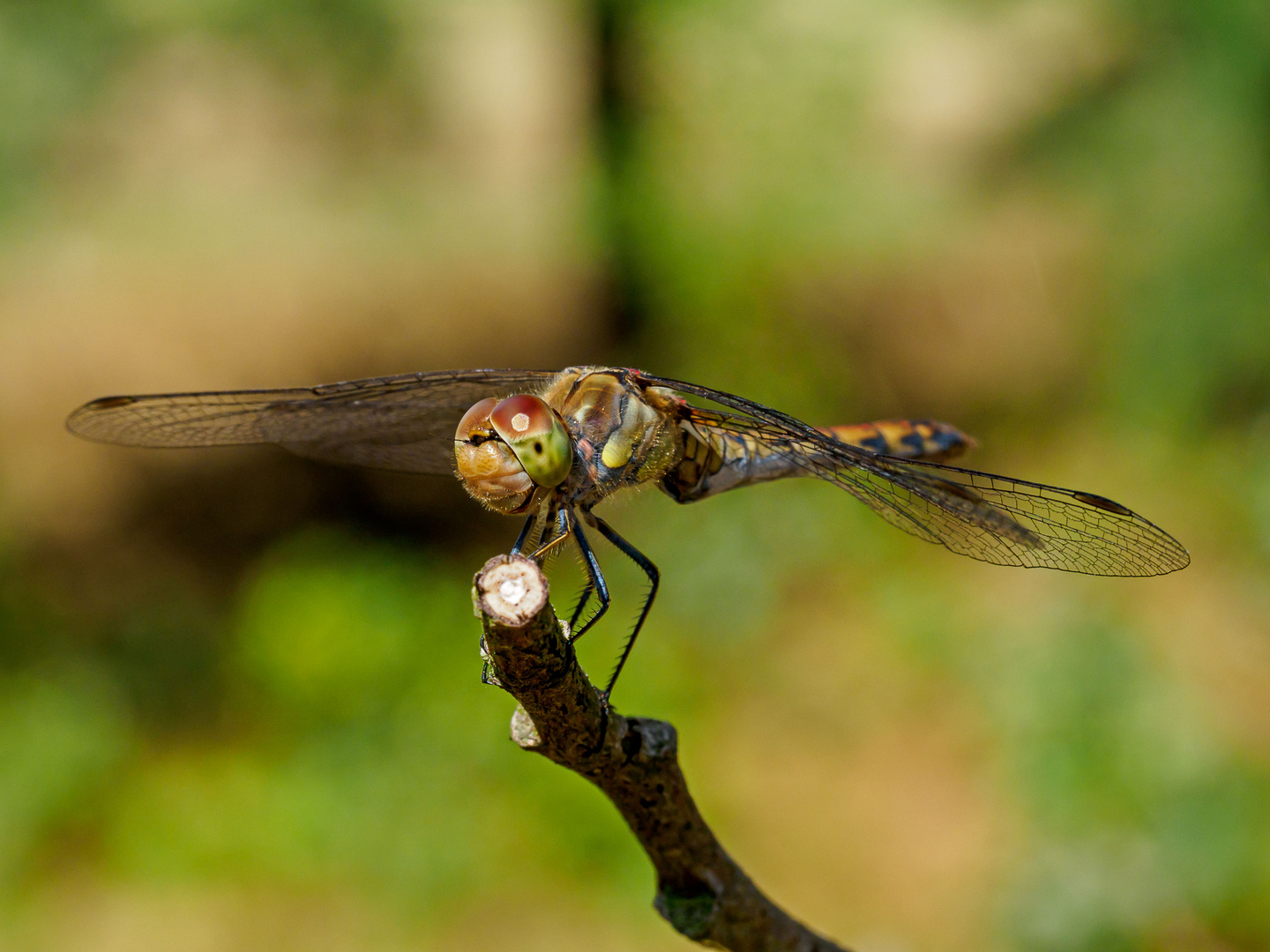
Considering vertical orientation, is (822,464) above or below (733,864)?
above

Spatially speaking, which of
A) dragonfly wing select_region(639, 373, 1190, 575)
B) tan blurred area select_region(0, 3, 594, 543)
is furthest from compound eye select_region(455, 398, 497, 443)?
tan blurred area select_region(0, 3, 594, 543)

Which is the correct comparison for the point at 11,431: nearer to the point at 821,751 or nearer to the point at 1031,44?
the point at 821,751

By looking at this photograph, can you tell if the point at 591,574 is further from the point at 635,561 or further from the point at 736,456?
the point at 736,456

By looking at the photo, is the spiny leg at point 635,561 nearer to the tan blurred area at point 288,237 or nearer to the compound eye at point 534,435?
the compound eye at point 534,435

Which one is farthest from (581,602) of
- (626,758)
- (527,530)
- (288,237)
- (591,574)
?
(288,237)

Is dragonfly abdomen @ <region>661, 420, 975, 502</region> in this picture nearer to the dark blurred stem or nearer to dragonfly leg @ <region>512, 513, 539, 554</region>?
dragonfly leg @ <region>512, 513, 539, 554</region>

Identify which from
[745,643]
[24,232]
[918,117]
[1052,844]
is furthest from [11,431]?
[918,117]

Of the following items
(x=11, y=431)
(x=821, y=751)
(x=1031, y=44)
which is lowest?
(x=821, y=751)
